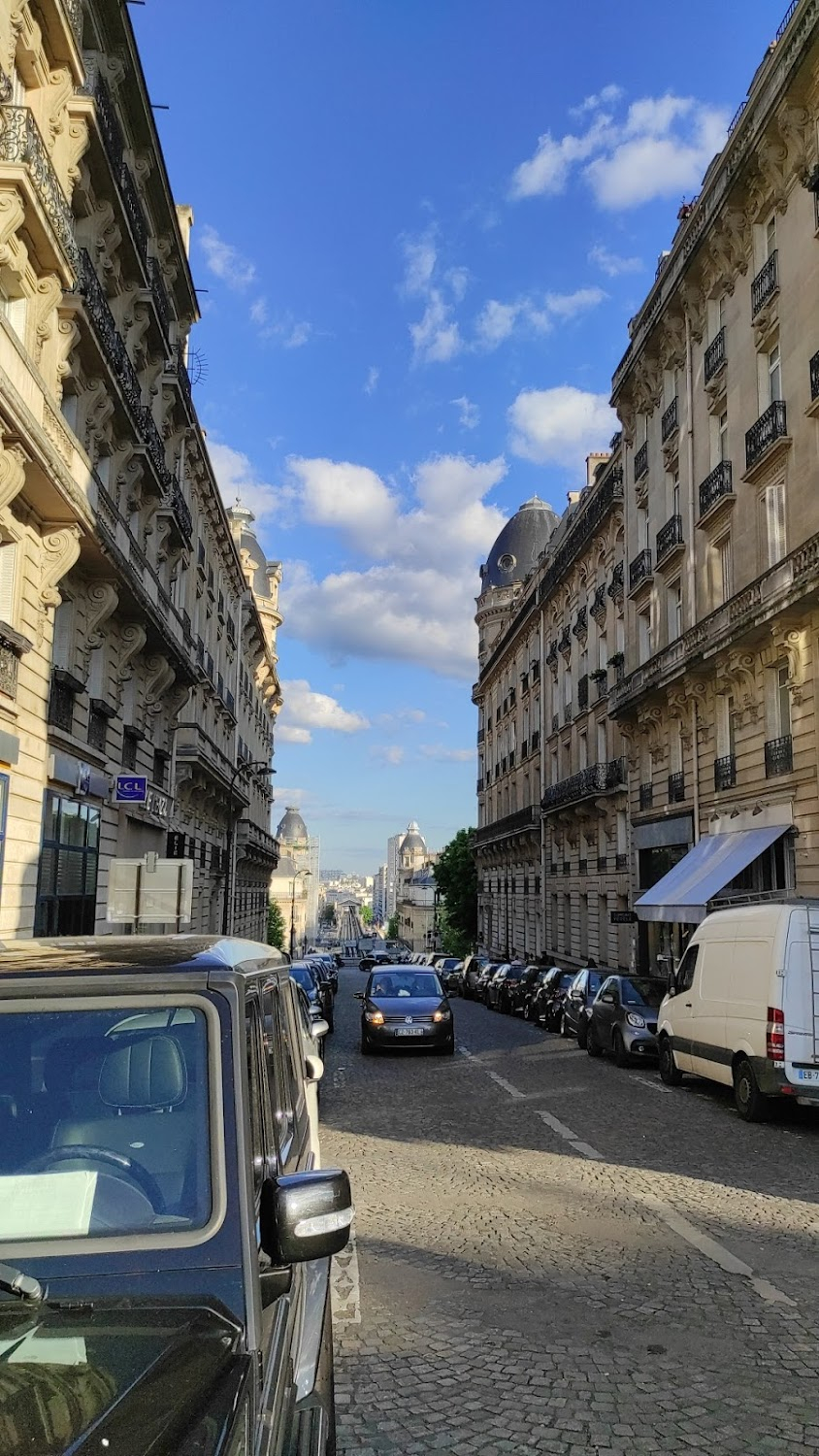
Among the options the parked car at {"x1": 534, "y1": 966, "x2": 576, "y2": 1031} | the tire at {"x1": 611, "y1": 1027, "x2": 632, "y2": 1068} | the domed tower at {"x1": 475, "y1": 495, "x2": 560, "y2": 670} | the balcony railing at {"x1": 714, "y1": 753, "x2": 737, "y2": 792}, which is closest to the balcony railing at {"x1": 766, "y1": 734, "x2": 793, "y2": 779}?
the balcony railing at {"x1": 714, "y1": 753, "x2": 737, "y2": 792}

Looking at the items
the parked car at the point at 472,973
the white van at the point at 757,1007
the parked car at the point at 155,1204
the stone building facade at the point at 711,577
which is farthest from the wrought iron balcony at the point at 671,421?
the parked car at the point at 155,1204

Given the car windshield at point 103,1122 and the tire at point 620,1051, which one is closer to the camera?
the car windshield at point 103,1122

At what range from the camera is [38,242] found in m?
14.7

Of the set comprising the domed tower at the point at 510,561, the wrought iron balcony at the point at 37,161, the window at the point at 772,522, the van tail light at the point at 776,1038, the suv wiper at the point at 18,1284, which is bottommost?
the van tail light at the point at 776,1038

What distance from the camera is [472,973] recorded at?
131 ft

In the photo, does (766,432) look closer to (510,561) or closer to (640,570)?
(640,570)

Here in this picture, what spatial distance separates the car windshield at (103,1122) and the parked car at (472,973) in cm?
3618

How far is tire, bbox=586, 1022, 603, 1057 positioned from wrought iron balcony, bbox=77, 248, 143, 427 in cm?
1388

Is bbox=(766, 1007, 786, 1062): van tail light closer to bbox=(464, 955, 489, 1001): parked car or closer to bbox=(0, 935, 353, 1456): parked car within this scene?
bbox=(0, 935, 353, 1456): parked car

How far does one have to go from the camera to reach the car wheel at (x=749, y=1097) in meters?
11.1

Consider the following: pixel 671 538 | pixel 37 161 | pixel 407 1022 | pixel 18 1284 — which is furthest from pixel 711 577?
pixel 18 1284

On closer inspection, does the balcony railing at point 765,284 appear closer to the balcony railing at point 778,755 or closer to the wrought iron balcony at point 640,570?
the wrought iron balcony at point 640,570

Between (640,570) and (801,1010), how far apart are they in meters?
22.5

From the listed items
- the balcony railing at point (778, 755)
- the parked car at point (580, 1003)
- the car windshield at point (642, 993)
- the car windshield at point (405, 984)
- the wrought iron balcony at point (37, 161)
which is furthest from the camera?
the balcony railing at point (778, 755)
